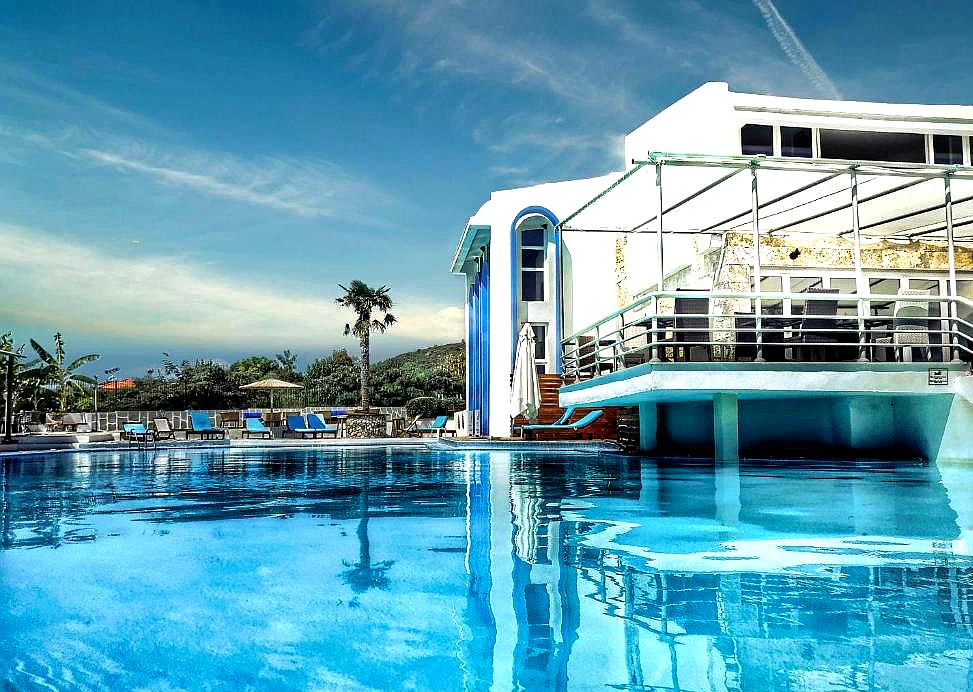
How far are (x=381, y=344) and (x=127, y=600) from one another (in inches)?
1373

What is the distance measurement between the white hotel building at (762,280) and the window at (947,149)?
5 centimetres

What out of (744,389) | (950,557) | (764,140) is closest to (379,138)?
(764,140)

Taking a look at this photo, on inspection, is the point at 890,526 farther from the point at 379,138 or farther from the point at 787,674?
the point at 379,138

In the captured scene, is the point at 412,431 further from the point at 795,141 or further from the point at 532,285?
the point at 795,141

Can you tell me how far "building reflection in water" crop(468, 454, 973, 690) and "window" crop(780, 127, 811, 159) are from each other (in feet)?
43.2

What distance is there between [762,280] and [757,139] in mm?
4791

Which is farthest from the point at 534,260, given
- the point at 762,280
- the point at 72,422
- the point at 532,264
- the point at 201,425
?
the point at 72,422

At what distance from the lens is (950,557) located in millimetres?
3971

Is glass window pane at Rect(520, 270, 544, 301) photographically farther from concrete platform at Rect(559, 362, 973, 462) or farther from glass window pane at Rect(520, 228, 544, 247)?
concrete platform at Rect(559, 362, 973, 462)

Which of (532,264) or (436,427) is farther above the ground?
(532,264)

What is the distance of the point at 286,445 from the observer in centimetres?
2236

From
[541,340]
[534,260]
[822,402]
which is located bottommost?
[822,402]

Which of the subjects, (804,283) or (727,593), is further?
(804,283)

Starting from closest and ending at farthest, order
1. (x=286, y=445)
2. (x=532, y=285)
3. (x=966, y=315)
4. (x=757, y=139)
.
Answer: (x=966, y=315) < (x=757, y=139) < (x=286, y=445) < (x=532, y=285)
